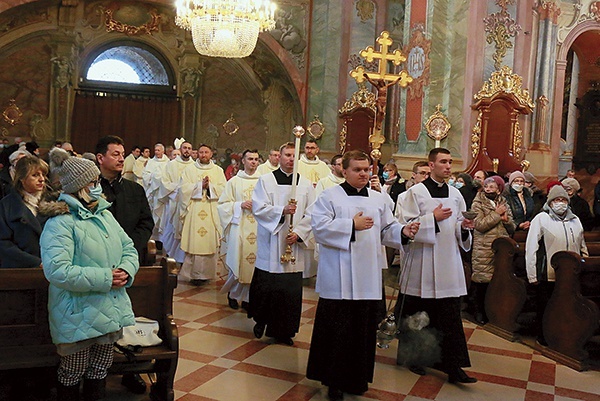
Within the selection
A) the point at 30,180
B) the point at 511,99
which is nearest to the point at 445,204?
the point at 30,180

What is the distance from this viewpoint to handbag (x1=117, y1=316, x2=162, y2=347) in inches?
166

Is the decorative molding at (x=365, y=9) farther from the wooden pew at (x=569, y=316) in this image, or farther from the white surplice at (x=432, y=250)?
the white surplice at (x=432, y=250)

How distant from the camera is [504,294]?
23.0 ft

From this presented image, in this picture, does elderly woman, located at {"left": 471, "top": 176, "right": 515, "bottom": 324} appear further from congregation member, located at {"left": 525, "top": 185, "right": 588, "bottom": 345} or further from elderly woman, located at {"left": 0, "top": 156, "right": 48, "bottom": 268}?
elderly woman, located at {"left": 0, "top": 156, "right": 48, "bottom": 268}

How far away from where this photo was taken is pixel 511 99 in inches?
498

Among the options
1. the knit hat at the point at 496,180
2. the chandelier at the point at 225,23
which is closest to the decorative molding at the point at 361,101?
the chandelier at the point at 225,23

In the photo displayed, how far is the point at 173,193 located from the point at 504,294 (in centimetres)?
514

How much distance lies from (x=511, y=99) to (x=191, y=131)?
10.4 meters

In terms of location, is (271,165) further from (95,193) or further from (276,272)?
(95,193)

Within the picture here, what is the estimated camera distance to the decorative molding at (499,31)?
12.7 metres

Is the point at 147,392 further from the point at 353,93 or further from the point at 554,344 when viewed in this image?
the point at 353,93

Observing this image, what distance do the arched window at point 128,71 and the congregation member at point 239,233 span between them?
43.1ft

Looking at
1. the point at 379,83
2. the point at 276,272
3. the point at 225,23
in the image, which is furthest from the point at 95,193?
the point at 225,23

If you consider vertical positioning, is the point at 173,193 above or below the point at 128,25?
below
